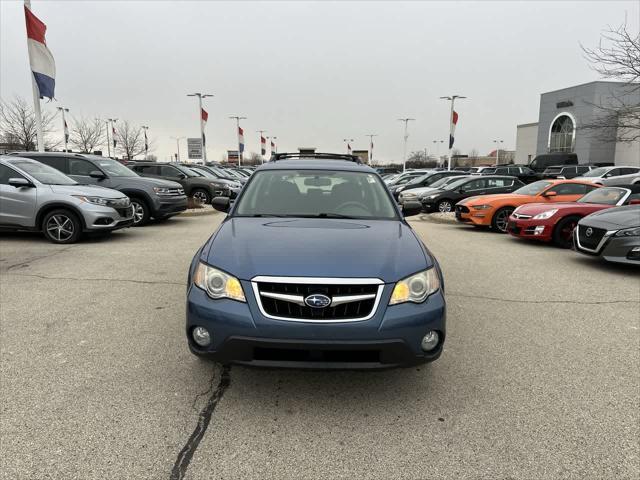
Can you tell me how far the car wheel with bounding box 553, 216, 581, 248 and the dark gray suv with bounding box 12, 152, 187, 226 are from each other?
9.39 meters

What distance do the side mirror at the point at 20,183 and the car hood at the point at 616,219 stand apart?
10050 millimetres

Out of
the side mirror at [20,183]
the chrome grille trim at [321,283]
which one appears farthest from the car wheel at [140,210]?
the chrome grille trim at [321,283]

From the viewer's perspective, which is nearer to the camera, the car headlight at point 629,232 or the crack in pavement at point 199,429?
the crack in pavement at point 199,429

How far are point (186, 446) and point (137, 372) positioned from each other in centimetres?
108

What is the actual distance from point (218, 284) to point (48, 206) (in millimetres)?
7171

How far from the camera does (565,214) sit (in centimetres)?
905

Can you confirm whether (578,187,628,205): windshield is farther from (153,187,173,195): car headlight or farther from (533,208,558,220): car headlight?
(153,187,173,195): car headlight

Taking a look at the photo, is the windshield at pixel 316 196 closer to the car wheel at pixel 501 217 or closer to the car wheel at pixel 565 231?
the car wheel at pixel 565 231

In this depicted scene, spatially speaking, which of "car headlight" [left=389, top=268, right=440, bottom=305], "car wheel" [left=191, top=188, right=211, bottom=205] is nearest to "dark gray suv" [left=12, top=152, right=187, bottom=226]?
"car wheel" [left=191, top=188, right=211, bottom=205]

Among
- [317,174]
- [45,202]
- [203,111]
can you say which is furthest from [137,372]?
[203,111]

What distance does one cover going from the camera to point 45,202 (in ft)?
27.0

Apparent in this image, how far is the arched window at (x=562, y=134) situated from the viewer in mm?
55031

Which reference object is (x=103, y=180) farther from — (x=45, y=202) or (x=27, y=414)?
(x=27, y=414)

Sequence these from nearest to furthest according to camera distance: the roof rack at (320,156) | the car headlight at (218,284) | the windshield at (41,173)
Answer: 1. the car headlight at (218,284)
2. the roof rack at (320,156)
3. the windshield at (41,173)
